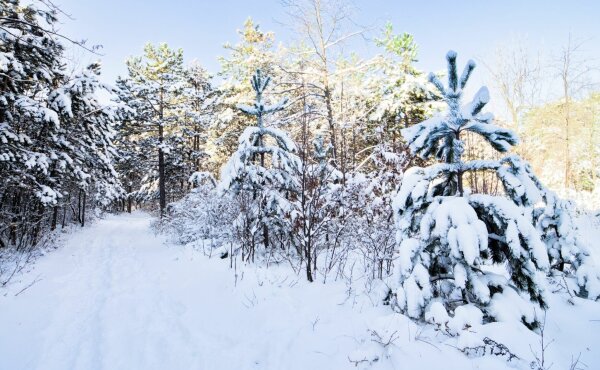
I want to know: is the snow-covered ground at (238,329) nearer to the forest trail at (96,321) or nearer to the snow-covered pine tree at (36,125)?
the forest trail at (96,321)

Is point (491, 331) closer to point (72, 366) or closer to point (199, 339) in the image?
point (199, 339)

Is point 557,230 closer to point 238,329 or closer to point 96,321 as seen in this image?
point 238,329

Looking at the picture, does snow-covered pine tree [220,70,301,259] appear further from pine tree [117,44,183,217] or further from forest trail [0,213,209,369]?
pine tree [117,44,183,217]

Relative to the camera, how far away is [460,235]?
9.98ft

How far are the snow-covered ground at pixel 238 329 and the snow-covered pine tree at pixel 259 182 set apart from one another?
4.39 feet

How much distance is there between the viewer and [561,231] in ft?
12.9

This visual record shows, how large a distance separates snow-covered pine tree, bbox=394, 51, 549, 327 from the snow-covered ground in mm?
303

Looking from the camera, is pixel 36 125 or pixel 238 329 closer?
pixel 238 329

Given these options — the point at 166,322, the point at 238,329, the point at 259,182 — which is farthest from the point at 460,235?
the point at 259,182

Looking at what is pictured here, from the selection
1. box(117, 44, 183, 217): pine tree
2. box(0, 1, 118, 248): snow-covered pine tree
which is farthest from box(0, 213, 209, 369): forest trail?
box(117, 44, 183, 217): pine tree

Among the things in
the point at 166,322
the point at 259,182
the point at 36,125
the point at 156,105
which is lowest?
the point at 166,322

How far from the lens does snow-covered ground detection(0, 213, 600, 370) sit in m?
3.06

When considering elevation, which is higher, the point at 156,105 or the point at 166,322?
the point at 156,105

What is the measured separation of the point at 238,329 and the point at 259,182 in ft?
13.7
